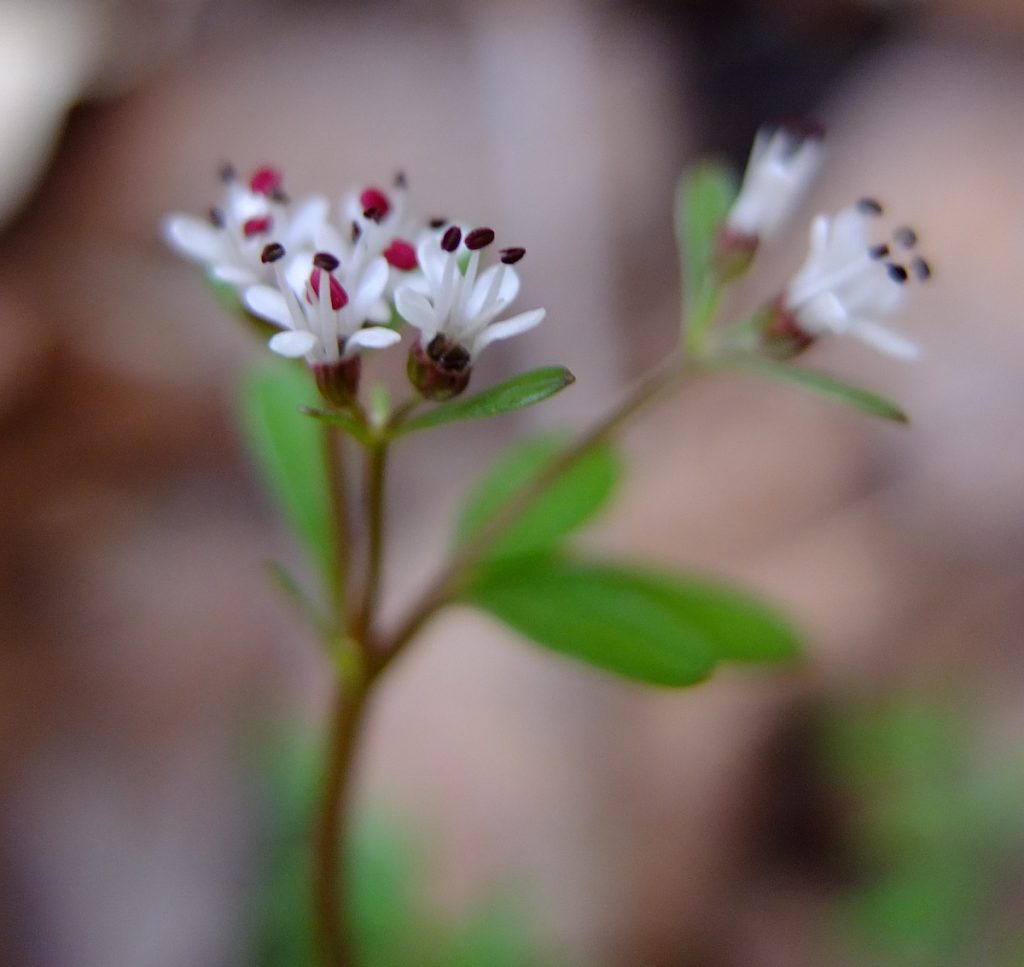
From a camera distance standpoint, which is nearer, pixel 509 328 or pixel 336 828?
pixel 509 328

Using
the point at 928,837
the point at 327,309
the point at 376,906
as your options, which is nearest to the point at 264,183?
the point at 327,309

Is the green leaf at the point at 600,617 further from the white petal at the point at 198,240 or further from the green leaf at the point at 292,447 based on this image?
the white petal at the point at 198,240

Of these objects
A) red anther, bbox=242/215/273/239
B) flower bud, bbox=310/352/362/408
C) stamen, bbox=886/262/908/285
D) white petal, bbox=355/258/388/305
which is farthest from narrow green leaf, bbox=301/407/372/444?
stamen, bbox=886/262/908/285

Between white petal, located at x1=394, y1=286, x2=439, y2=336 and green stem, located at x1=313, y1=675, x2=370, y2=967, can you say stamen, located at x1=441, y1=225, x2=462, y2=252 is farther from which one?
green stem, located at x1=313, y1=675, x2=370, y2=967

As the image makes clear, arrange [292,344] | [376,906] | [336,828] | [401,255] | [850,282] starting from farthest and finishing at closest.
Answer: [376,906] < [336,828] < [850,282] < [401,255] < [292,344]

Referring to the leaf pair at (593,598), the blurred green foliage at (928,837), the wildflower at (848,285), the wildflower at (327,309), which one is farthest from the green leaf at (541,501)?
the blurred green foliage at (928,837)

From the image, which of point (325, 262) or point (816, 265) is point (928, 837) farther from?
point (325, 262)

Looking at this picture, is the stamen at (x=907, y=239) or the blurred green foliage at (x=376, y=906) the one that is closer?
the stamen at (x=907, y=239)
